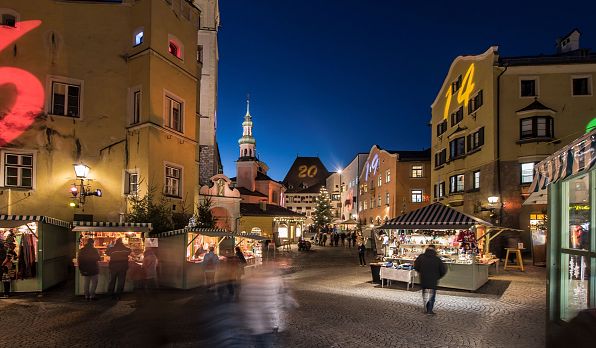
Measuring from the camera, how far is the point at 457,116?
128 ft

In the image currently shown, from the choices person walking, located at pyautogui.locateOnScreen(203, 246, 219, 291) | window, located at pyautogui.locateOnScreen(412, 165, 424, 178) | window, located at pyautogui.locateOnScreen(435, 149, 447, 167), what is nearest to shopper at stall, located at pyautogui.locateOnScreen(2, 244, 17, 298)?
person walking, located at pyautogui.locateOnScreen(203, 246, 219, 291)

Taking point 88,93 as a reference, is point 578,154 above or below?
below

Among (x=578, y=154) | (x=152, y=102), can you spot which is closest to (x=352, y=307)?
(x=578, y=154)

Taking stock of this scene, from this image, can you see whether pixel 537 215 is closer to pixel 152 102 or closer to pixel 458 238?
pixel 458 238

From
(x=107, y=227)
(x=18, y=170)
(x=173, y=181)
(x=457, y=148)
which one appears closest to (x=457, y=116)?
(x=457, y=148)

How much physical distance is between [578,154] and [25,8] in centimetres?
2191

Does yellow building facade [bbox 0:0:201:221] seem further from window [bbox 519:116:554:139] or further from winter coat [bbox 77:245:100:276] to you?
window [bbox 519:116:554:139]

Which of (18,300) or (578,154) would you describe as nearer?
(578,154)

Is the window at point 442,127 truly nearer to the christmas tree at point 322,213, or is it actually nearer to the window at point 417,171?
the window at point 417,171

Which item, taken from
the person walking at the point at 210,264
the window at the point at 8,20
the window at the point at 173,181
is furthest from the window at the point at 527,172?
the window at the point at 8,20

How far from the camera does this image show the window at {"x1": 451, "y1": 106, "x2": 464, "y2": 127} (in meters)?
38.2

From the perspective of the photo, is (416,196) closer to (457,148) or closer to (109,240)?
(457,148)

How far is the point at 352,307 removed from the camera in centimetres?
1329

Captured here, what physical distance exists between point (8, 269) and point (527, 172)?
3005 cm
